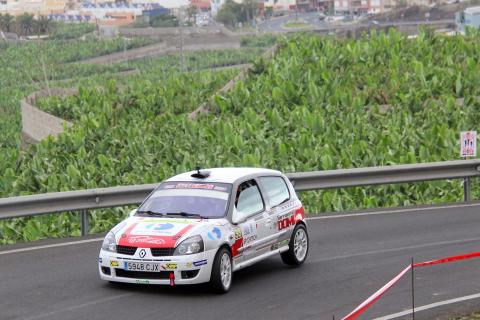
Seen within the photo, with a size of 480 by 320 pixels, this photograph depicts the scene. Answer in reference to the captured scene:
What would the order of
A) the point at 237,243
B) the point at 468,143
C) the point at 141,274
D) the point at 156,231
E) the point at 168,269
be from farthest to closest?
the point at 468,143
the point at 237,243
the point at 156,231
the point at 141,274
the point at 168,269

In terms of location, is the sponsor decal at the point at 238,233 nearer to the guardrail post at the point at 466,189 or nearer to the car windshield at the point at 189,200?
the car windshield at the point at 189,200

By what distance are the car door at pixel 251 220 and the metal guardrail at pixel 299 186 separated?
151 inches

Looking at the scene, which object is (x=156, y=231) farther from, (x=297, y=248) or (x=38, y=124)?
(x=38, y=124)

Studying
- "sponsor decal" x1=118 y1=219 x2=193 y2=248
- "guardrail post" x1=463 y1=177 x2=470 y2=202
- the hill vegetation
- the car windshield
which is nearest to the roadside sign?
"guardrail post" x1=463 y1=177 x2=470 y2=202

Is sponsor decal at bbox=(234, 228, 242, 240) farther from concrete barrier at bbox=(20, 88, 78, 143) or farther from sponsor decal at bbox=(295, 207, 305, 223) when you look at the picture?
concrete barrier at bbox=(20, 88, 78, 143)

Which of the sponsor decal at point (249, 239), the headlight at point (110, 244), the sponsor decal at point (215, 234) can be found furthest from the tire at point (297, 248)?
the headlight at point (110, 244)

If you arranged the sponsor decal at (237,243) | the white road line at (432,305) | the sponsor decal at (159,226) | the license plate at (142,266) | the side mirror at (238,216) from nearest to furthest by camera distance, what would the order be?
the white road line at (432,305)
the license plate at (142,266)
the sponsor decal at (159,226)
the sponsor decal at (237,243)
the side mirror at (238,216)

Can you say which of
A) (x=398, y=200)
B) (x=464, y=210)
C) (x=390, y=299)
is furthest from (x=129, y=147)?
(x=390, y=299)

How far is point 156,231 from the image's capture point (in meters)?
12.4

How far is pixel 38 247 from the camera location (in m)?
15.7

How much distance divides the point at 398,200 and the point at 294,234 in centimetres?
877

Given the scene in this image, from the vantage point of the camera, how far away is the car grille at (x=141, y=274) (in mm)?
12234

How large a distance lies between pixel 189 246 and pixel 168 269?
325mm

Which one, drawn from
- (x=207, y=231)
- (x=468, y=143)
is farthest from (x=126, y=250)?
(x=468, y=143)
